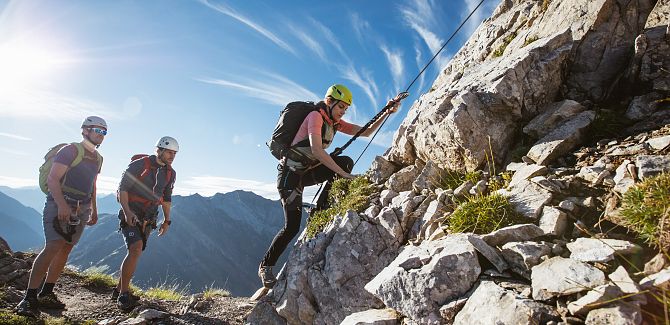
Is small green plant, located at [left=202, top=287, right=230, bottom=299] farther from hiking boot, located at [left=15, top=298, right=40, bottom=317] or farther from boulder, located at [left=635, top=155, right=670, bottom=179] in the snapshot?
boulder, located at [left=635, top=155, right=670, bottom=179]

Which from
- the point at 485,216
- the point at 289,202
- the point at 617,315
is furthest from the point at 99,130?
the point at 617,315

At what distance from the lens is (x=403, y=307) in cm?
429

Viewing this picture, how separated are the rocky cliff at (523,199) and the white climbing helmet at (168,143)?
16.4 ft

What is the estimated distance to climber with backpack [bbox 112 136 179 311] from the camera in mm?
8953

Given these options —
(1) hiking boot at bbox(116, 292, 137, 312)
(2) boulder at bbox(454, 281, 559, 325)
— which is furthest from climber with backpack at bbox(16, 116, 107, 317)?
(2) boulder at bbox(454, 281, 559, 325)

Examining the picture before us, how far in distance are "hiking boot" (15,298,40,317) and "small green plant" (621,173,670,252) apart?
1109 cm

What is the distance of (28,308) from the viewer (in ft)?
25.1

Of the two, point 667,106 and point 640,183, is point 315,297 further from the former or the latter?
point 667,106

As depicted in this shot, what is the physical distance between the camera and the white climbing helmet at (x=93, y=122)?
9102 millimetres

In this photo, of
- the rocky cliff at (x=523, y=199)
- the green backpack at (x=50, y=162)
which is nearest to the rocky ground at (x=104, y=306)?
the rocky cliff at (x=523, y=199)

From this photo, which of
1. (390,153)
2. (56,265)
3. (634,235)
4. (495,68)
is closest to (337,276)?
(390,153)

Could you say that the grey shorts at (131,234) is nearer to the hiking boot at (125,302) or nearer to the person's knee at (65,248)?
the person's knee at (65,248)

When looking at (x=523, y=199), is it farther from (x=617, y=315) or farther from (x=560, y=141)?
(x=617, y=315)

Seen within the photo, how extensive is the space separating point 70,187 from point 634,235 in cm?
1132
